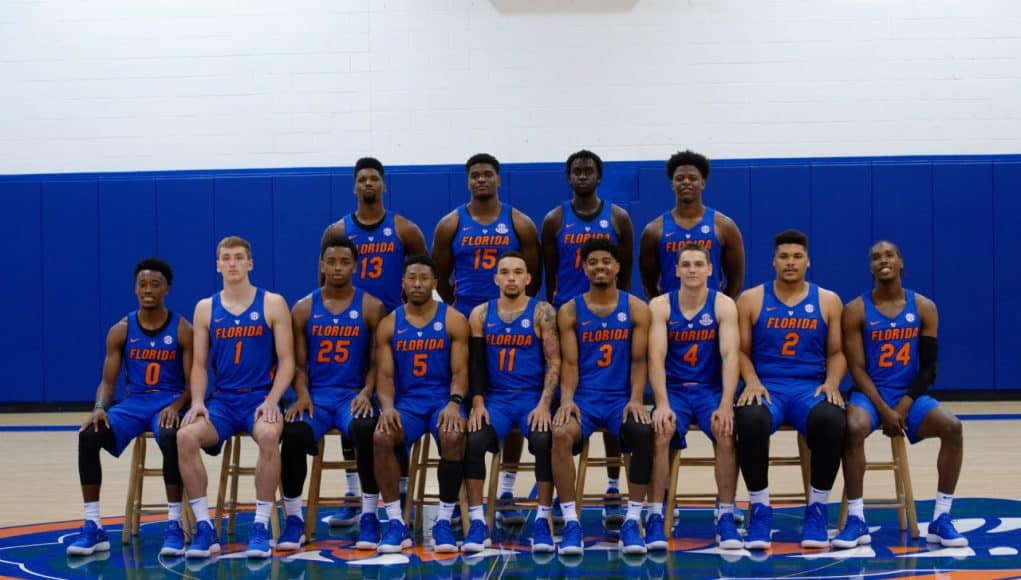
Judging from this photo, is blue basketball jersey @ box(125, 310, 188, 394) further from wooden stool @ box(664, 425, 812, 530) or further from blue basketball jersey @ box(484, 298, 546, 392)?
wooden stool @ box(664, 425, 812, 530)

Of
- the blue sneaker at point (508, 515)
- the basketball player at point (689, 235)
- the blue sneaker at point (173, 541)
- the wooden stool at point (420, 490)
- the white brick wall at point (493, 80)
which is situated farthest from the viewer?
the white brick wall at point (493, 80)

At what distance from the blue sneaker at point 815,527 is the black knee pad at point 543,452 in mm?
1188

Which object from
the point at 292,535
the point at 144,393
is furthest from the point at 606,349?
the point at 144,393

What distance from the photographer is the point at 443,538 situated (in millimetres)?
5082

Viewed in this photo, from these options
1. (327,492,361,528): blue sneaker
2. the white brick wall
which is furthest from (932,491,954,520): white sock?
the white brick wall

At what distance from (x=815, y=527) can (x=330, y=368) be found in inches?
96.3

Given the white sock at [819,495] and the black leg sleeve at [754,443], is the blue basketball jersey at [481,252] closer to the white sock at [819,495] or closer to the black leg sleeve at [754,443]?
the black leg sleeve at [754,443]

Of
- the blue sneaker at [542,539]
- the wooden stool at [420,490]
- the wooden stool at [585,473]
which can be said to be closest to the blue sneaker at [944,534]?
the wooden stool at [585,473]

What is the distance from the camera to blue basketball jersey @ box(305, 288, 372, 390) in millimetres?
5582

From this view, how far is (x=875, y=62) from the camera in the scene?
10.4 meters

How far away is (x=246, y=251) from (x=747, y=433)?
2.60m

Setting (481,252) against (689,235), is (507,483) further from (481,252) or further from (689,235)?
(689,235)

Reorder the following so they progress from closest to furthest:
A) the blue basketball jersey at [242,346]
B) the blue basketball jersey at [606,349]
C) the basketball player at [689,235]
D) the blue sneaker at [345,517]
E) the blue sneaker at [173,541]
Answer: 1. the blue sneaker at [173,541]
2. the blue basketball jersey at [606,349]
3. the blue basketball jersey at [242,346]
4. the blue sneaker at [345,517]
5. the basketball player at [689,235]

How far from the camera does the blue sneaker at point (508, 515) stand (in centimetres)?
563
